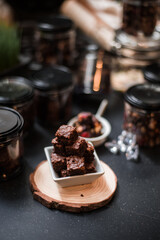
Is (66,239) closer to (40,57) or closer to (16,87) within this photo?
(16,87)

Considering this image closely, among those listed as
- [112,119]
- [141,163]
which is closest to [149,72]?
[112,119]

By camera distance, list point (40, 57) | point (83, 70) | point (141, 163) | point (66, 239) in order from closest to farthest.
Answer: point (66, 239), point (141, 163), point (83, 70), point (40, 57)

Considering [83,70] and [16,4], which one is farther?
[16,4]

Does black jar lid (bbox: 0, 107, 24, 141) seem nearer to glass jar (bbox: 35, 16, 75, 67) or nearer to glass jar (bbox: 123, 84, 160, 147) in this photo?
glass jar (bbox: 123, 84, 160, 147)

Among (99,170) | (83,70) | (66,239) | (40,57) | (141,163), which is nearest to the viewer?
(66,239)

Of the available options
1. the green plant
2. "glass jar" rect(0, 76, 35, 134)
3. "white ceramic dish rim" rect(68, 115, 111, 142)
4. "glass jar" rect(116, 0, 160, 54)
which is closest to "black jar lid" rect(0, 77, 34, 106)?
"glass jar" rect(0, 76, 35, 134)

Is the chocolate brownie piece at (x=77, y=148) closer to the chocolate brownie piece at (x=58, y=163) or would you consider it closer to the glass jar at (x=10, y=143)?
the chocolate brownie piece at (x=58, y=163)

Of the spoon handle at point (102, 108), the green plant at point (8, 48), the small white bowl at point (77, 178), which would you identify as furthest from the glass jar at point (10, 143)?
the green plant at point (8, 48)
